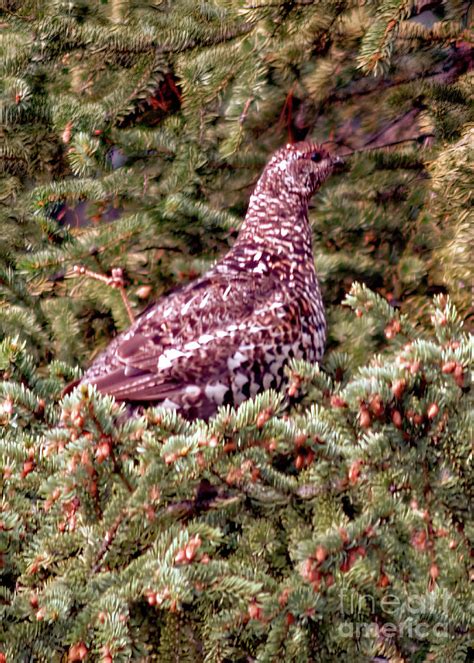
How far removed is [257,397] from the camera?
1.56m

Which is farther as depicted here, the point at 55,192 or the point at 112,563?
the point at 55,192

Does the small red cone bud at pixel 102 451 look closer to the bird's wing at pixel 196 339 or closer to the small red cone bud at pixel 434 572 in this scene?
the small red cone bud at pixel 434 572

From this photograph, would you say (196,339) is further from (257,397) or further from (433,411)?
(433,411)

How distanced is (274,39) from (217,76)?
0.78 feet

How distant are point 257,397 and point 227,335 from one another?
97cm

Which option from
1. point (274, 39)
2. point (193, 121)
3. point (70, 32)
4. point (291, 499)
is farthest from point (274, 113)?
point (291, 499)

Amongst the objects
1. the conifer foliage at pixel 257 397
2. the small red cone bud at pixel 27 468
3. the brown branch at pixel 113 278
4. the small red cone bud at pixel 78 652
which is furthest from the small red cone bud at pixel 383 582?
the brown branch at pixel 113 278

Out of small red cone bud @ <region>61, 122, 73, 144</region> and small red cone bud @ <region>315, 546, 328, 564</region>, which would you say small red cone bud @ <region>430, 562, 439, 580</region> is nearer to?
small red cone bud @ <region>315, 546, 328, 564</region>

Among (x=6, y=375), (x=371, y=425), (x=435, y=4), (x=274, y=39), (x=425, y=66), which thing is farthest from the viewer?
(x=425, y=66)

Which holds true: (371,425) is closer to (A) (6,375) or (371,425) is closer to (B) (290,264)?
(A) (6,375)

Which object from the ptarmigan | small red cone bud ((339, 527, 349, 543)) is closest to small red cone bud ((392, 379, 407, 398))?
small red cone bud ((339, 527, 349, 543))

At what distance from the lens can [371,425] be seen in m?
1.51

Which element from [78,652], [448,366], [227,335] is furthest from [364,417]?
[227,335]

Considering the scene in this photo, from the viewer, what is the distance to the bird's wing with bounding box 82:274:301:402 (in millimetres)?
2482
